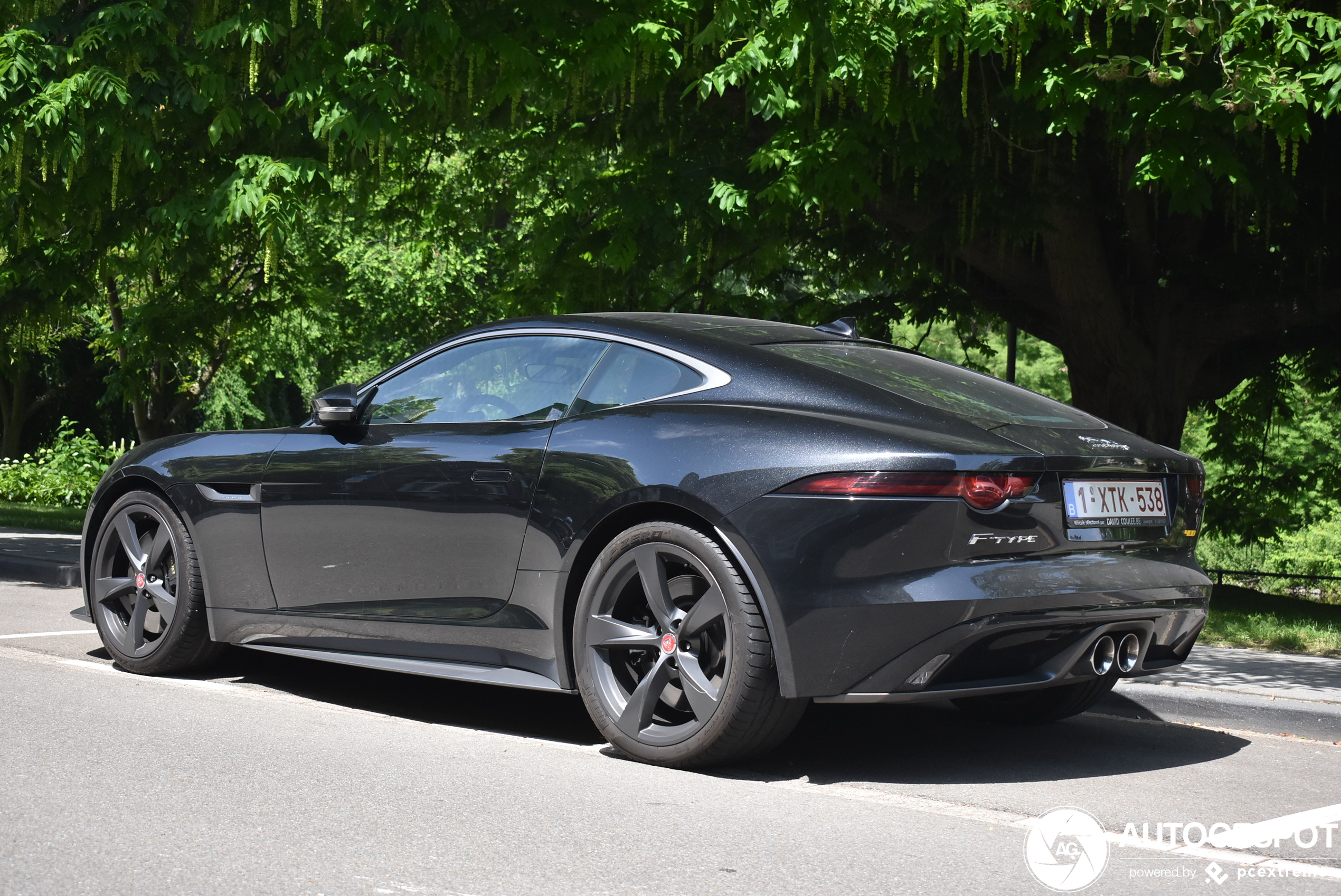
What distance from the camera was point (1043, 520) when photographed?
438cm

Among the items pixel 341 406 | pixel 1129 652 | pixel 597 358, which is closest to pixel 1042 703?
pixel 1129 652

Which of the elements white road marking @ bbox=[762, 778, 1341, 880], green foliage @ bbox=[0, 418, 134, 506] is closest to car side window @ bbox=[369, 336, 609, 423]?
white road marking @ bbox=[762, 778, 1341, 880]


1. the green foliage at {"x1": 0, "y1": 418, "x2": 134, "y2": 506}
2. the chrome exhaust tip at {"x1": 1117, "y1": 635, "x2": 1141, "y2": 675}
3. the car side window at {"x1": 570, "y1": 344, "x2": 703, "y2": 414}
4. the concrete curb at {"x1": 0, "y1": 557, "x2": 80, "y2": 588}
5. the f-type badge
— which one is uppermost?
the car side window at {"x1": 570, "y1": 344, "x2": 703, "y2": 414}

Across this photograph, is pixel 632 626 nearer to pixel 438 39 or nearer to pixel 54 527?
pixel 438 39

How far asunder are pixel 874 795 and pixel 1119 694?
202 cm

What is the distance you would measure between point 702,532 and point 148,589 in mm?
2960

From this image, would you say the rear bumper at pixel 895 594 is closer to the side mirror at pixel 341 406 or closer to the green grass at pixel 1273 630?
the side mirror at pixel 341 406

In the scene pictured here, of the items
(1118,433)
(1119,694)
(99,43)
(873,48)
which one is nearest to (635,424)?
(1118,433)

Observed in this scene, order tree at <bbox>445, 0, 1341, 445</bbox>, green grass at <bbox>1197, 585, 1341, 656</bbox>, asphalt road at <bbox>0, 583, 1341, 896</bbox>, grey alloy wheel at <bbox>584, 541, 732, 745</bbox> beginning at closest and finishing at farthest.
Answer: asphalt road at <bbox>0, 583, 1341, 896</bbox>, grey alloy wheel at <bbox>584, 541, 732, 745</bbox>, green grass at <bbox>1197, 585, 1341, 656</bbox>, tree at <bbox>445, 0, 1341, 445</bbox>

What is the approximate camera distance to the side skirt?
4.97 metres

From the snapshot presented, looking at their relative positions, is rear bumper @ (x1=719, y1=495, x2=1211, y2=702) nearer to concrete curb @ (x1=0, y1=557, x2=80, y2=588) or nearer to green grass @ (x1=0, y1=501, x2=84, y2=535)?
concrete curb @ (x1=0, y1=557, x2=80, y2=588)

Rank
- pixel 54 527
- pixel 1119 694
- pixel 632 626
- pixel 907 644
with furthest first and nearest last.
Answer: pixel 54 527, pixel 1119 694, pixel 632 626, pixel 907 644

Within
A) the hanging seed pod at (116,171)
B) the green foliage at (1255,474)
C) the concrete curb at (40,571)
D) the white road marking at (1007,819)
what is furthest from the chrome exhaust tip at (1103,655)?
the green foliage at (1255,474)
